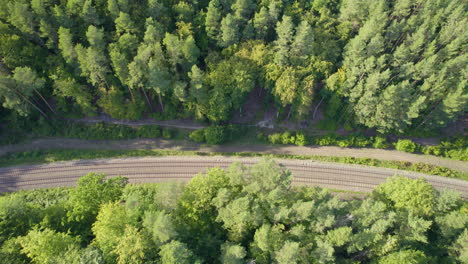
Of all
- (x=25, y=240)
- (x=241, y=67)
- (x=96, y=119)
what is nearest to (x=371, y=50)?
(x=241, y=67)

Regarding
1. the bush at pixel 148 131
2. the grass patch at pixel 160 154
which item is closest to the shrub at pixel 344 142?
the grass patch at pixel 160 154

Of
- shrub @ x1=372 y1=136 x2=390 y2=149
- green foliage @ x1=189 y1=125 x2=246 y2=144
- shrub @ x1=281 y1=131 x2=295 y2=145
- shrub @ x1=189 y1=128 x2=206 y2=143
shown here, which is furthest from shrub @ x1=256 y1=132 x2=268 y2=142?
shrub @ x1=372 y1=136 x2=390 y2=149

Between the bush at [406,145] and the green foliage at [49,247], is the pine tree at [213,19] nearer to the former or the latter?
the green foliage at [49,247]

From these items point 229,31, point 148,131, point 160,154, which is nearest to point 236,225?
point 160,154

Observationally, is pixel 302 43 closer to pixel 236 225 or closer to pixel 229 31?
pixel 229 31

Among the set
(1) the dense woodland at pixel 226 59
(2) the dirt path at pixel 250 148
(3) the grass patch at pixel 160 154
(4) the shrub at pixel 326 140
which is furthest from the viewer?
(4) the shrub at pixel 326 140

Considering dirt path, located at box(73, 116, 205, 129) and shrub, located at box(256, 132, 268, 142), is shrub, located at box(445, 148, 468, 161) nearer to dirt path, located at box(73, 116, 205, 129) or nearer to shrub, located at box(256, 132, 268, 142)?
shrub, located at box(256, 132, 268, 142)

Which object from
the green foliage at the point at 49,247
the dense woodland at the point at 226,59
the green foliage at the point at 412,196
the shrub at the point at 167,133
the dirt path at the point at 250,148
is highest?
the dense woodland at the point at 226,59
